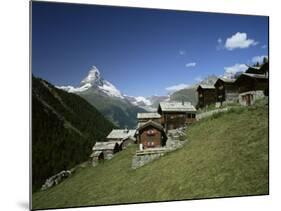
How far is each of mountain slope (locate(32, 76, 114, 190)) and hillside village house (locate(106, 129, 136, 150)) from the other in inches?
3.2

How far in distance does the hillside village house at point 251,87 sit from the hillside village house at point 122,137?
5.29 feet

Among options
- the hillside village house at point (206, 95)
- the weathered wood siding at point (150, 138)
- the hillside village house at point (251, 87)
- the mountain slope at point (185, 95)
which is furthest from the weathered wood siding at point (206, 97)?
the weathered wood siding at point (150, 138)

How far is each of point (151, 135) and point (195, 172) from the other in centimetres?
76

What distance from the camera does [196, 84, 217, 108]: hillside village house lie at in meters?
6.57

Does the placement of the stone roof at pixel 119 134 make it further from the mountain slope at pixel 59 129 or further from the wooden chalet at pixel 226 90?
the wooden chalet at pixel 226 90

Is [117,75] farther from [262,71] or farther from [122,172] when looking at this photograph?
[262,71]

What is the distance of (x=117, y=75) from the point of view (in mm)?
6277

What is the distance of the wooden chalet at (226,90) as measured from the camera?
661 centimetres

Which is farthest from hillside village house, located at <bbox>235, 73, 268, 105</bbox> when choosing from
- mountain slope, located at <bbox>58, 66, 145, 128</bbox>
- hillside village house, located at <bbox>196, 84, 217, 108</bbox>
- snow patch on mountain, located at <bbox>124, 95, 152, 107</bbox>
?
mountain slope, located at <bbox>58, 66, 145, 128</bbox>

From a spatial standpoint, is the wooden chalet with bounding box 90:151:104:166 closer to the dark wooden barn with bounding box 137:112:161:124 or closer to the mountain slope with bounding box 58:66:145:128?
the mountain slope with bounding box 58:66:145:128

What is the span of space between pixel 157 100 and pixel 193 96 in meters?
0.50

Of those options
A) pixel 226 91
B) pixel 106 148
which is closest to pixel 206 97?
pixel 226 91

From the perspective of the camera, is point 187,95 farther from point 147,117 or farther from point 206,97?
point 147,117
